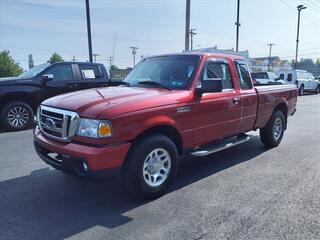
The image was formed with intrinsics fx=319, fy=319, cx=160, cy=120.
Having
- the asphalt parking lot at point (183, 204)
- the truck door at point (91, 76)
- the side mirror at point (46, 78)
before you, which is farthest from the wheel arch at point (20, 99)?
the asphalt parking lot at point (183, 204)

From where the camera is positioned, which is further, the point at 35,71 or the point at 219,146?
the point at 35,71

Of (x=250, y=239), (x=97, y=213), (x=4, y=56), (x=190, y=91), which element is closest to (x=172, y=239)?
(x=250, y=239)

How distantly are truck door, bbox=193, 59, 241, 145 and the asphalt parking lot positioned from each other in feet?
2.20

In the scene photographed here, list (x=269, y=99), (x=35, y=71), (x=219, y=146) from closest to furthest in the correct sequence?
(x=219, y=146) → (x=269, y=99) → (x=35, y=71)

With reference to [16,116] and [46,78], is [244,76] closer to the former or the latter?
[46,78]

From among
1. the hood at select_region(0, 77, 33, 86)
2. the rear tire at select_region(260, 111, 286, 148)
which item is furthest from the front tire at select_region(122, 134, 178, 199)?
the hood at select_region(0, 77, 33, 86)

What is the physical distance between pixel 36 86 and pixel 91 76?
178cm

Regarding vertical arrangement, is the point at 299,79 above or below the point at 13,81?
below

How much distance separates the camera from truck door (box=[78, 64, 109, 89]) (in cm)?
999

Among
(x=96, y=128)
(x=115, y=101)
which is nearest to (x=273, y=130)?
(x=115, y=101)

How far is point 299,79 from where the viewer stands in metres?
25.5

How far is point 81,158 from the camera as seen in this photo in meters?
3.49

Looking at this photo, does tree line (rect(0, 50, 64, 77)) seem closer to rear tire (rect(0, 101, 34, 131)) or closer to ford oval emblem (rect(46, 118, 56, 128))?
rear tire (rect(0, 101, 34, 131))

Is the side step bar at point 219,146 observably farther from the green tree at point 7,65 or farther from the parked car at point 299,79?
the green tree at point 7,65
